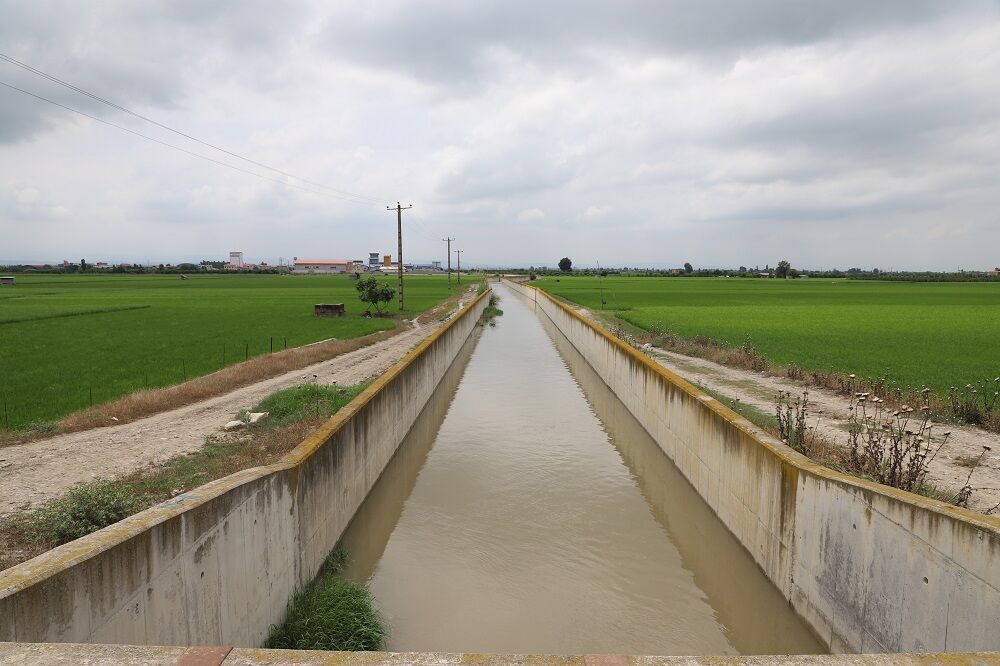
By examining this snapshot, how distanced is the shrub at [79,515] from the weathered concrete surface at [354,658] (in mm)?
Result: 3414

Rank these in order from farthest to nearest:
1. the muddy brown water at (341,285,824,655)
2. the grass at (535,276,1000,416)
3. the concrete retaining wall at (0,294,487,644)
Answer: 1. the grass at (535,276,1000,416)
2. the muddy brown water at (341,285,824,655)
3. the concrete retaining wall at (0,294,487,644)

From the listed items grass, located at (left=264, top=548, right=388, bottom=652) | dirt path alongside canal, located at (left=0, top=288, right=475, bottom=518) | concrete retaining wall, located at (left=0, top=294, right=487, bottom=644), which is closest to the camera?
concrete retaining wall, located at (left=0, top=294, right=487, bottom=644)

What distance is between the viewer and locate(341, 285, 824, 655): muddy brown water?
5898mm

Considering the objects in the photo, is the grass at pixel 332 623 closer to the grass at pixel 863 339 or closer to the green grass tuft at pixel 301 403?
the green grass tuft at pixel 301 403

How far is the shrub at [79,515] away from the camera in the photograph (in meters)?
5.62

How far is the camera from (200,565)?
4383mm

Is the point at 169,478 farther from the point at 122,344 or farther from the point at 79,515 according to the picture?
the point at 122,344

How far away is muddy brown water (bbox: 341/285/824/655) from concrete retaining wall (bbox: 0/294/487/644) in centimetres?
123

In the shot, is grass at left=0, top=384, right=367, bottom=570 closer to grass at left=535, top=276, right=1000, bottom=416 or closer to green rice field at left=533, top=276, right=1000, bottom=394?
grass at left=535, top=276, right=1000, bottom=416

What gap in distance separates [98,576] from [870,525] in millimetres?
5708

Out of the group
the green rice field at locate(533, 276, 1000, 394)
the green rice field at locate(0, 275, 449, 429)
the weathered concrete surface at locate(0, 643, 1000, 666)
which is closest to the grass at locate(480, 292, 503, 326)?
the green rice field at locate(0, 275, 449, 429)

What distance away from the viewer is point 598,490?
32.1ft

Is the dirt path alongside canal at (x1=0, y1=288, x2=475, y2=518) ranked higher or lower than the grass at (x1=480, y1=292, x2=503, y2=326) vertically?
lower

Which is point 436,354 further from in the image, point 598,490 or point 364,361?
point 598,490
